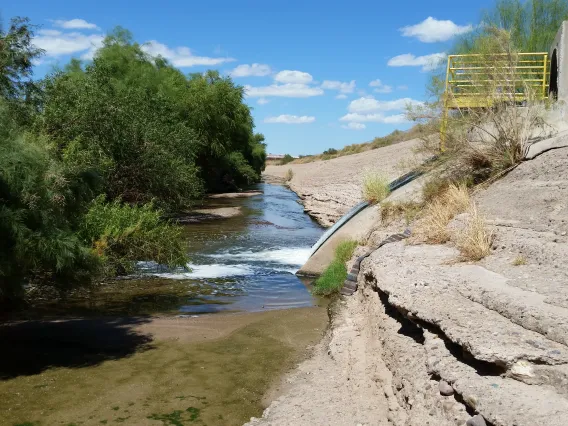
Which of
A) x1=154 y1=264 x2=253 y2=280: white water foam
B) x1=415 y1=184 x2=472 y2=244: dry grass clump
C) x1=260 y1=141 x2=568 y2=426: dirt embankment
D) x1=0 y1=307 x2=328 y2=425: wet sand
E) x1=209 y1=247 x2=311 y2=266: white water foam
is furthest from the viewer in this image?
x1=209 y1=247 x2=311 y2=266: white water foam

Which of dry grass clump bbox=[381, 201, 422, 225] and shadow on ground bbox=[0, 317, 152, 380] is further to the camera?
dry grass clump bbox=[381, 201, 422, 225]

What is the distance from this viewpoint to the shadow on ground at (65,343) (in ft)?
29.2

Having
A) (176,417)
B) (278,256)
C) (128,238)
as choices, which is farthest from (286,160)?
(176,417)

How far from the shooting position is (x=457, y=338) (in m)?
5.95

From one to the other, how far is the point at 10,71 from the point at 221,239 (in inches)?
551

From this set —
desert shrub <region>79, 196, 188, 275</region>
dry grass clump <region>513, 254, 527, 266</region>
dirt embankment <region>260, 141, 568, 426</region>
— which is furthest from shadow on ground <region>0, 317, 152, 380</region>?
dry grass clump <region>513, 254, 527, 266</region>

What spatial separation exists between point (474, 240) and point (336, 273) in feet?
17.1

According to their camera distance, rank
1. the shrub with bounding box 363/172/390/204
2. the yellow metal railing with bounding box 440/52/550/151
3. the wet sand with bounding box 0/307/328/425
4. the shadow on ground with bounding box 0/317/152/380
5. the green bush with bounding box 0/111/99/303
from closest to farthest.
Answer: the wet sand with bounding box 0/307/328/425
the green bush with bounding box 0/111/99/303
the shadow on ground with bounding box 0/317/152/380
the yellow metal railing with bounding box 440/52/550/151
the shrub with bounding box 363/172/390/204

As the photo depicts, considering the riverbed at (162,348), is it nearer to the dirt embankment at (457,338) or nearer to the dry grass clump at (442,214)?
the dirt embankment at (457,338)

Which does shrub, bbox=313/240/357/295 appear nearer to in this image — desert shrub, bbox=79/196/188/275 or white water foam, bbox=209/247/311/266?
white water foam, bbox=209/247/311/266

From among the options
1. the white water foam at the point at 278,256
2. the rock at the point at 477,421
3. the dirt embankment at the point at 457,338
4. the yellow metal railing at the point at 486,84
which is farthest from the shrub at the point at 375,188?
the rock at the point at 477,421

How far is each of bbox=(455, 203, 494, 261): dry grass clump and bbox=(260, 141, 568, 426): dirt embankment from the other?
0.17m

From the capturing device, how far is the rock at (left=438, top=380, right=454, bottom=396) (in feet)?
18.1

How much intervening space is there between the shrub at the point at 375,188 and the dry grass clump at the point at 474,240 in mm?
6641
